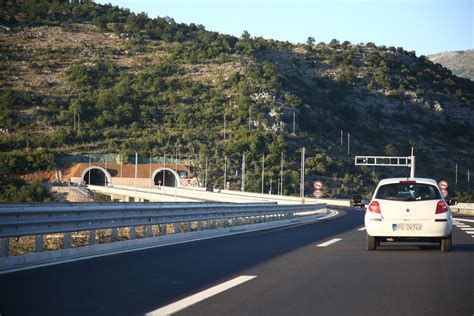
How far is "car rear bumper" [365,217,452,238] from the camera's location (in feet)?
56.3

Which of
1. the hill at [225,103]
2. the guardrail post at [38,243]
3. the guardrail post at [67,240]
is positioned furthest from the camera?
the hill at [225,103]

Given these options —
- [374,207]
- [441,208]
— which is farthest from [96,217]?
[441,208]

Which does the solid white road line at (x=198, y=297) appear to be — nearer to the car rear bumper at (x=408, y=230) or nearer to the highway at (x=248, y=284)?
the highway at (x=248, y=284)

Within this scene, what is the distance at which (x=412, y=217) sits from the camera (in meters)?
17.2

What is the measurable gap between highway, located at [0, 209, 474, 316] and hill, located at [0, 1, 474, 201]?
81775 mm

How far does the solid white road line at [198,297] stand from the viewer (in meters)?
9.11

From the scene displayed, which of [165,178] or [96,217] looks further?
[165,178]

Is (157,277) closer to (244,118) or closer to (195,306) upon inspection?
(195,306)

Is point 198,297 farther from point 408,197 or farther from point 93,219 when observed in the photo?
point 408,197

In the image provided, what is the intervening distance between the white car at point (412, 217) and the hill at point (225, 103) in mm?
80486

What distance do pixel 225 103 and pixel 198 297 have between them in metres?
Result: 126

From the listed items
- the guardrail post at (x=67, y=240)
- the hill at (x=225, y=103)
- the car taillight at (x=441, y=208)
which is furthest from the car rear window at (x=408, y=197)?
the hill at (x=225, y=103)

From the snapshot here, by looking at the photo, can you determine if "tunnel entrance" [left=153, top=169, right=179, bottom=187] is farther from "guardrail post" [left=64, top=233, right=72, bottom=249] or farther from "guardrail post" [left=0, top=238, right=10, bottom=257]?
"guardrail post" [left=0, top=238, right=10, bottom=257]

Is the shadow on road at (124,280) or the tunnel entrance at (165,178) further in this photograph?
the tunnel entrance at (165,178)
